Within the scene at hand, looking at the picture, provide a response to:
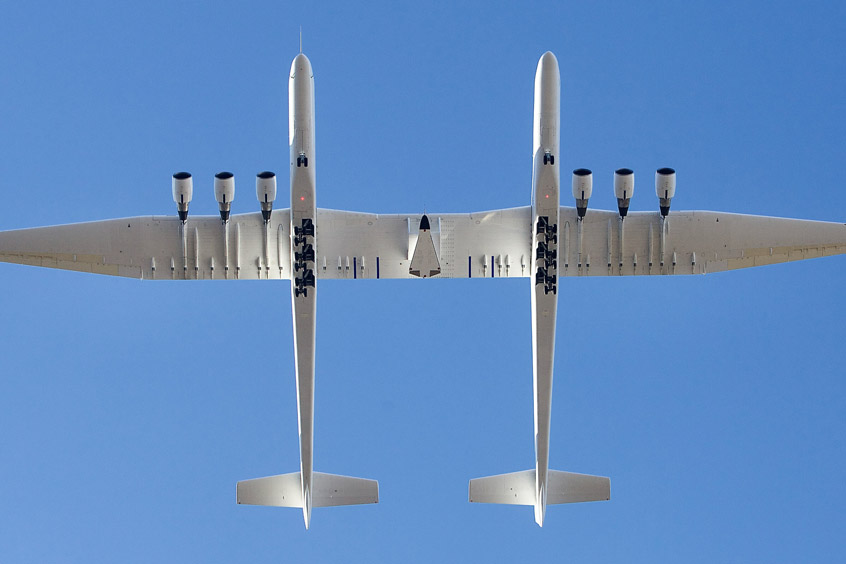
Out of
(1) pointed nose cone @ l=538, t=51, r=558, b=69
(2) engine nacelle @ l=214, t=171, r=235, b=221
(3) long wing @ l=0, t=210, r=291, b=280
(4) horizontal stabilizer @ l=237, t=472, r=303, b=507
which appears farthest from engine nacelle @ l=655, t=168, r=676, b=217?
(4) horizontal stabilizer @ l=237, t=472, r=303, b=507

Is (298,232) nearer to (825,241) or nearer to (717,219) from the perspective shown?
(717,219)

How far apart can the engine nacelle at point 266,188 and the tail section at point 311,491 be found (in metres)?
8.44

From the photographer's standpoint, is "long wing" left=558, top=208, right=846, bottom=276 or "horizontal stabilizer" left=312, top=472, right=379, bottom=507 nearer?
"long wing" left=558, top=208, right=846, bottom=276

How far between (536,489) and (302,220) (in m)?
11.0

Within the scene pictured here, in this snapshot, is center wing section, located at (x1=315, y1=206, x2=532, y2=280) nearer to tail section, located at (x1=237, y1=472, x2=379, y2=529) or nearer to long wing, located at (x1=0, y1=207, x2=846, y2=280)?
long wing, located at (x1=0, y1=207, x2=846, y2=280)

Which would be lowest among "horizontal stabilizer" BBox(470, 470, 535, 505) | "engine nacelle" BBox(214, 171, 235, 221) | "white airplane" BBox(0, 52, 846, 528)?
"horizontal stabilizer" BBox(470, 470, 535, 505)

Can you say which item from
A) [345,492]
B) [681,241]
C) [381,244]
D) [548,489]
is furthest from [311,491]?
[681,241]

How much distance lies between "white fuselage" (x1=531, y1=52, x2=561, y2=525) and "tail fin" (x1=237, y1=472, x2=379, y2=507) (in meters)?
5.67

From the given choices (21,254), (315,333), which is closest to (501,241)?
(315,333)

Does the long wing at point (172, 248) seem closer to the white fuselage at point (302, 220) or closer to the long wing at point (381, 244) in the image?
the long wing at point (381, 244)

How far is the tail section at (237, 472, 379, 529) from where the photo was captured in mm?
48094

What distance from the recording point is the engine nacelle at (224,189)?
4512cm

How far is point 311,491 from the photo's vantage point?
47.9m

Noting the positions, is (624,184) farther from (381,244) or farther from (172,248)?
(172,248)
